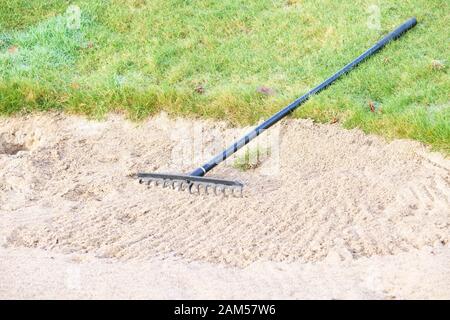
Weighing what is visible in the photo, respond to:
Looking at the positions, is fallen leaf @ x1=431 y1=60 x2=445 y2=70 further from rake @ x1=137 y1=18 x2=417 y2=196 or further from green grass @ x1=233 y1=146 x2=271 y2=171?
green grass @ x1=233 y1=146 x2=271 y2=171

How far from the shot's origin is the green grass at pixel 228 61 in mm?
6734

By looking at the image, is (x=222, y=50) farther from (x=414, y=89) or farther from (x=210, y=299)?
(x=210, y=299)

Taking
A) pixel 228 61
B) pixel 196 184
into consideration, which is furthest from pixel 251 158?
pixel 228 61

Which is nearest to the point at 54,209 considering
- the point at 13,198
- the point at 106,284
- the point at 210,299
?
the point at 13,198

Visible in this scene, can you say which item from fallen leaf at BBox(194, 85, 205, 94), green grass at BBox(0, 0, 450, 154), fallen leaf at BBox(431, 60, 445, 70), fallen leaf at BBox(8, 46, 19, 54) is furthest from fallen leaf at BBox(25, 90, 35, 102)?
fallen leaf at BBox(431, 60, 445, 70)

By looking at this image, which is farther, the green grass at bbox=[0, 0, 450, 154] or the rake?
the green grass at bbox=[0, 0, 450, 154]

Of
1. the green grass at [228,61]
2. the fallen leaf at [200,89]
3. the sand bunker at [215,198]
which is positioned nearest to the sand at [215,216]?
the sand bunker at [215,198]

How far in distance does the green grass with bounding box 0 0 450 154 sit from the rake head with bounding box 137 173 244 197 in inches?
45.9

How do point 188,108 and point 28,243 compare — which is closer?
point 28,243

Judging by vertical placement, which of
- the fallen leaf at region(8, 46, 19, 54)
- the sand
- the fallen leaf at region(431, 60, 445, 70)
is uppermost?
the fallen leaf at region(8, 46, 19, 54)

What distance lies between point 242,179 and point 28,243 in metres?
1.58

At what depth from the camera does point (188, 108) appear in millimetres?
6930

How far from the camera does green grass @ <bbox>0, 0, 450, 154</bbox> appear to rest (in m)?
6.73
